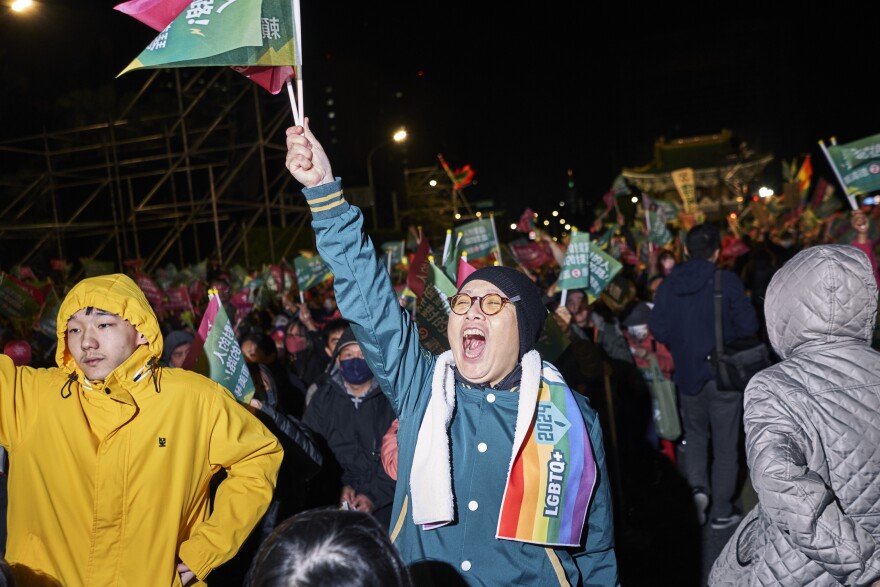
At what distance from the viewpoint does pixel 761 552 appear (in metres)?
2.30

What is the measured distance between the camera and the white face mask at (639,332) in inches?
269

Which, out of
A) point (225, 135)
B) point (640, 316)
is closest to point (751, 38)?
point (225, 135)

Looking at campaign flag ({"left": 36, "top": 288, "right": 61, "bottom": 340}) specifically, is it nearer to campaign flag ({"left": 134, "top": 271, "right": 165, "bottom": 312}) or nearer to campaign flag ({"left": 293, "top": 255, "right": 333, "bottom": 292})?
campaign flag ({"left": 134, "top": 271, "right": 165, "bottom": 312})

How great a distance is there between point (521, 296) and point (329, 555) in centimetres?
124

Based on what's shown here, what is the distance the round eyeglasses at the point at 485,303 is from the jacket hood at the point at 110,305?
1.13m

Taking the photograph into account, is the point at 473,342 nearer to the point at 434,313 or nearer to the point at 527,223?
the point at 434,313

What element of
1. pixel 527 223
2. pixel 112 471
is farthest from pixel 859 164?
pixel 527 223

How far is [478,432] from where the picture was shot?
90.7 inches

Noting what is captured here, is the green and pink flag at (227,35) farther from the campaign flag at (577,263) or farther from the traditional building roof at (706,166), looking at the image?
the traditional building roof at (706,166)

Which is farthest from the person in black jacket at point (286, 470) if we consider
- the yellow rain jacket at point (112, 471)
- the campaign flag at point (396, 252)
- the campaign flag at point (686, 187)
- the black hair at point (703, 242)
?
the campaign flag at point (686, 187)

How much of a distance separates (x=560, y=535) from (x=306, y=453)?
1979 millimetres

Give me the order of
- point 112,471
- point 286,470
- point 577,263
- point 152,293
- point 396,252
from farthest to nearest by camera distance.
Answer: point 396,252, point 152,293, point 577,263, point 286,470, point 112,471

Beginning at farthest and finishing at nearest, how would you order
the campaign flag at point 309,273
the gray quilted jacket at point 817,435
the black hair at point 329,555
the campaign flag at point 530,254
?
1. the campaign flag at point 530,254
2. the campaign flag at point 309,273
3. the gray quilted jacket at point 817,435
4. the black hair at point 329,555

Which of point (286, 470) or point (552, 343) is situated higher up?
point (552, 343)
